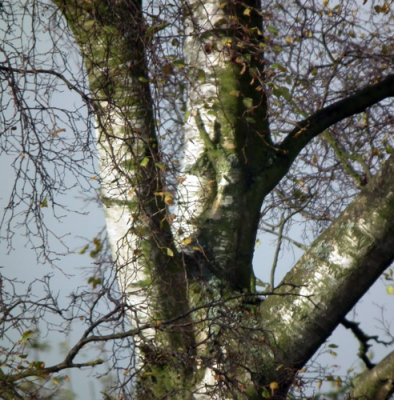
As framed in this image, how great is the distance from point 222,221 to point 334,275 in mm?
769

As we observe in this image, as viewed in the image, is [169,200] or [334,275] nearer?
[169,200]

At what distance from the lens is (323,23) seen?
4.84 meters

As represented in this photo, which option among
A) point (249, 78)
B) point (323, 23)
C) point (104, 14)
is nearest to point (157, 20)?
point (104, 14)

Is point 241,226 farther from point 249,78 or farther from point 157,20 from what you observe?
point 157,20

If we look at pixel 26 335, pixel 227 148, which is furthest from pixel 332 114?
pixel 26 335

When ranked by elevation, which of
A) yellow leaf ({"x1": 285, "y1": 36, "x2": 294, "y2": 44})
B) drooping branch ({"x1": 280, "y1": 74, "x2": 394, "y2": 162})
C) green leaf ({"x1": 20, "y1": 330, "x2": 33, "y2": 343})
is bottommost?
green leaf ({"x1": 20, "y1": 330, "x2": 33, "y2": 343})

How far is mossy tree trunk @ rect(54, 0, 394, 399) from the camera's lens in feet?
11.8

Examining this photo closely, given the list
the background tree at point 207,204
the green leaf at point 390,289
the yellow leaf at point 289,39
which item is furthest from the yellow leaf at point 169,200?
the green leaf at point 390,289

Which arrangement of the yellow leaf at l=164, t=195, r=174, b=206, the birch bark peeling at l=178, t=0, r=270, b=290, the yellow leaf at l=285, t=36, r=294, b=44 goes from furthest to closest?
the yellow leaf at l=285, t=36, r=294, b=44
the birch bark peeling at l=178, t=0, r=270, b=290
the yellow leaf at l=164, t=195, r=174, b=206

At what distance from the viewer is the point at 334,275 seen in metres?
3.63

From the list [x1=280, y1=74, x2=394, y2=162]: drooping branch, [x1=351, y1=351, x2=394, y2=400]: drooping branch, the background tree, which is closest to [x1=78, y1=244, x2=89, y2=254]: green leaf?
the background tree

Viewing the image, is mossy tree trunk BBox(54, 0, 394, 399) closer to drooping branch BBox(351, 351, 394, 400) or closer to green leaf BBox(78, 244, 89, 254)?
green leaf BBox(78, 244, 89, 254)

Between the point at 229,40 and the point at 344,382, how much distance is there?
9.41 feet

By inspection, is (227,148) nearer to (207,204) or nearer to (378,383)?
(207,204)
